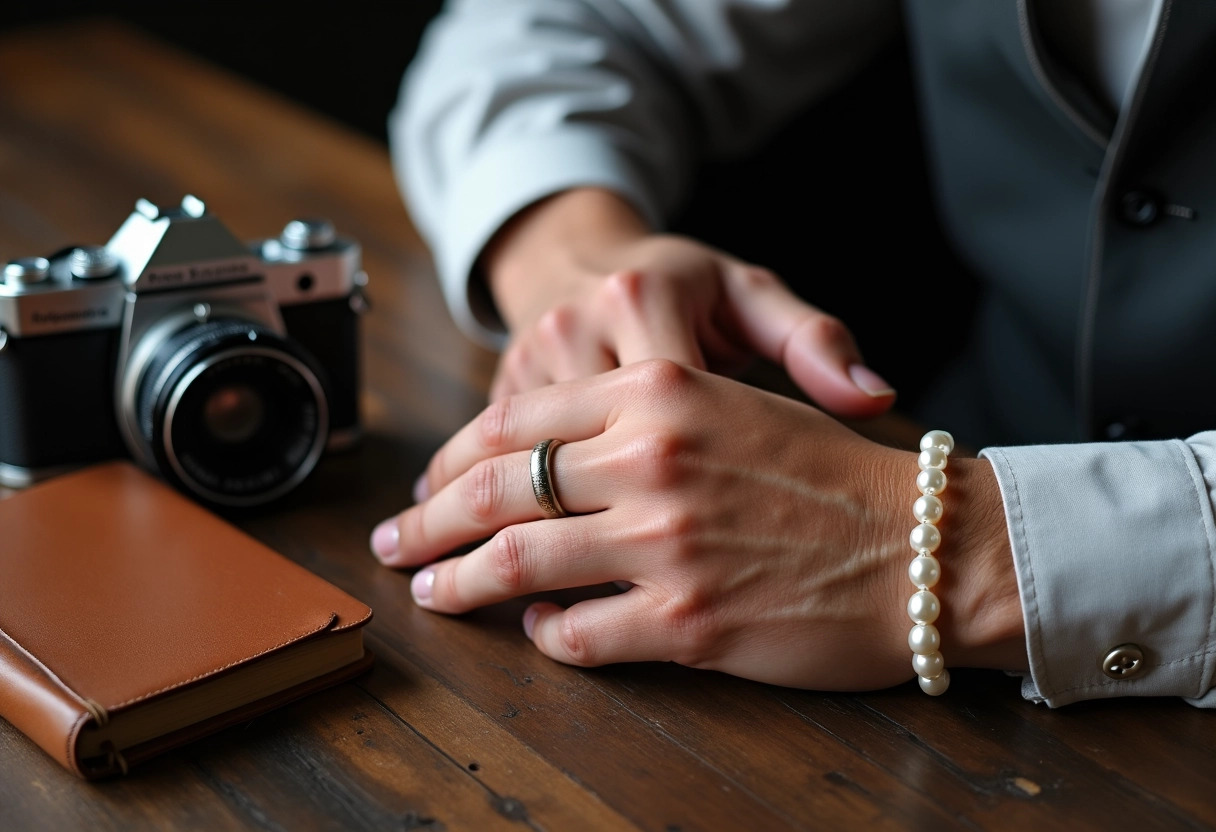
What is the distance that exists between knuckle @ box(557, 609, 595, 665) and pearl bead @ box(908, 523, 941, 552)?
159 mm

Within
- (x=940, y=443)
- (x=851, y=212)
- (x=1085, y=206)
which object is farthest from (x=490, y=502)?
(x=851, y=212)

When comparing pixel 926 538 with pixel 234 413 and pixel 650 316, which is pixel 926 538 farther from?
pixel 234 413

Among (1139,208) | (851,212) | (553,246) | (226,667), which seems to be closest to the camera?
(226,667)

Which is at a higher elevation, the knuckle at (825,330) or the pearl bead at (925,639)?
the knuckle at (825,330)

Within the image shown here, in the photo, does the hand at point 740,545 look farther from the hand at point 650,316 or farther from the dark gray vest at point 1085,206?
the dark gray vest at point 1085,206

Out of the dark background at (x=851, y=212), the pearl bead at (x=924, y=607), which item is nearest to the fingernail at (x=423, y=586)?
the pearl bead at (x=924, y=607)

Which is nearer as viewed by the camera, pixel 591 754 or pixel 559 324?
pixel 591 754

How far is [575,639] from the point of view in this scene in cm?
Answer: 58

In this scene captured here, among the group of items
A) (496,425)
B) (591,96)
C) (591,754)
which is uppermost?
(591,96)

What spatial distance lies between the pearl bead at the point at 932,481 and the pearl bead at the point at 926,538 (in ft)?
0.06

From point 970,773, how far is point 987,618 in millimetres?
71

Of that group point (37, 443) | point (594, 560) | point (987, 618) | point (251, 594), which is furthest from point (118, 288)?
point (987, 618)

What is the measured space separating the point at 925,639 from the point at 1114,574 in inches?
3.5

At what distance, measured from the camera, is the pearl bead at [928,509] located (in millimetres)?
561
